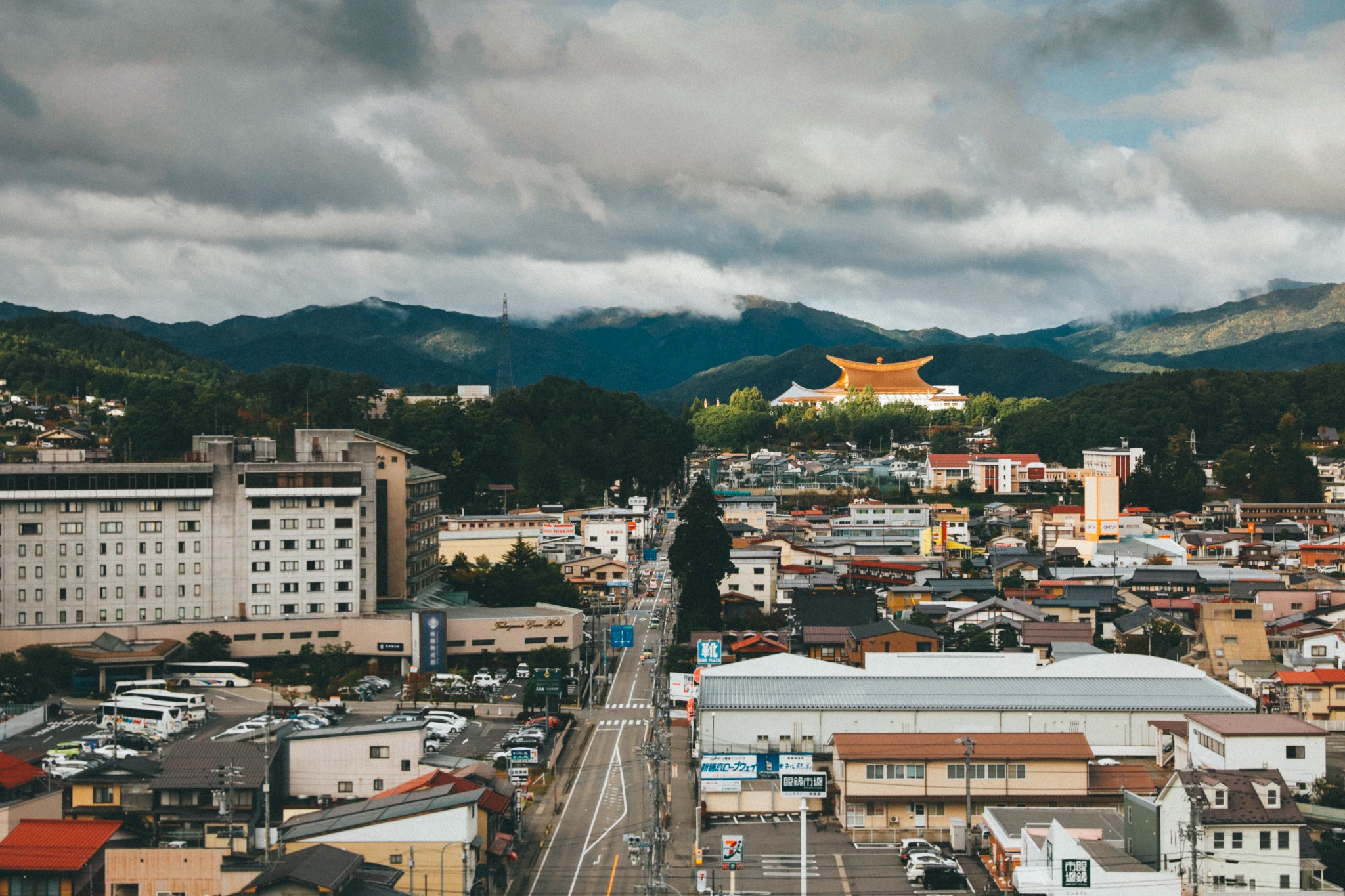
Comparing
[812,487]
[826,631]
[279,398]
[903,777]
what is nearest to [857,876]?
[903,777]

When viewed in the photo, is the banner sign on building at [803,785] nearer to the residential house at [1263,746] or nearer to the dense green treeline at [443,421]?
the residential house at [1263,746]

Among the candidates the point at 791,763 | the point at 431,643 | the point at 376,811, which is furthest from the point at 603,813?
the point at 431,643

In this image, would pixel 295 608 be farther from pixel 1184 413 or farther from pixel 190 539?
pixel 1184 413

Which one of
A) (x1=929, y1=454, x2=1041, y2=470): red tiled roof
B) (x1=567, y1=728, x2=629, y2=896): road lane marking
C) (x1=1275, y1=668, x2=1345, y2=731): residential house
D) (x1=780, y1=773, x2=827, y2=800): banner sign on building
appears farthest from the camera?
(x1=929, y1=454, x2=1041, y2=470): red tiled roof

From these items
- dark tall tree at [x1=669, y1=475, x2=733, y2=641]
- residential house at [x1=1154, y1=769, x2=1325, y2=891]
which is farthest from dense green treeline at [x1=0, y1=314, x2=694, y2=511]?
residential house at [x1=1154, y1=769, x2=1325, y2=891]

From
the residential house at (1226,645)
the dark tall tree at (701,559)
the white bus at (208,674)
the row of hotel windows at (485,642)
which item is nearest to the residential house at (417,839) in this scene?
the white bus at (208,674)

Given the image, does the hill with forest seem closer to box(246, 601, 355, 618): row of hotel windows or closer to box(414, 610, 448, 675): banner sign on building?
box(246, 601, 355, 618): row of hotel windows
